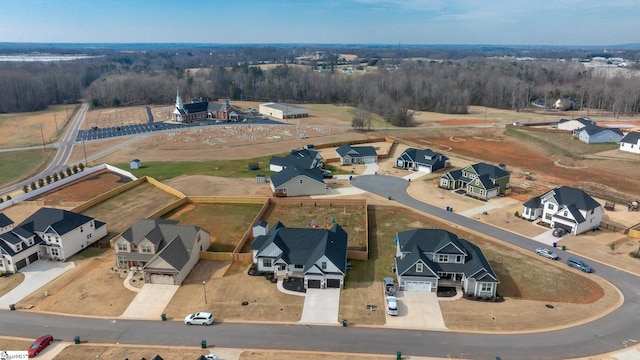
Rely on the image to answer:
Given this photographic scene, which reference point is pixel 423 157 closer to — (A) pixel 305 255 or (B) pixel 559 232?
(B) pixel 559 232

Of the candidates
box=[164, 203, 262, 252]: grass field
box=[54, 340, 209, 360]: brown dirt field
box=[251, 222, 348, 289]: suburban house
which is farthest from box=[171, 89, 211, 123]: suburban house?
box=[54, 340, 209, 360]: brown dirt field

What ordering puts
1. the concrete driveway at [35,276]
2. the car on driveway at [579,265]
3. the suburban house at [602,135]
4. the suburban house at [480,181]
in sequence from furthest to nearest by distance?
1. the suburban house at [602,135]
2. the suburban house at [480,181]
3. the car on driveway at [579,265]
4. the concrete driveway at [35,276]

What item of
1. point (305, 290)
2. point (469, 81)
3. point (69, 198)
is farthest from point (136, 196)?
point (469, 81)

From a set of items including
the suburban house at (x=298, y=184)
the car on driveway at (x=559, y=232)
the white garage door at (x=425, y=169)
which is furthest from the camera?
the white garage door at (x=425, y=169)

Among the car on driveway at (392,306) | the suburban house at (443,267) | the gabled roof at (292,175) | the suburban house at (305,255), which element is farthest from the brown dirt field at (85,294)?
the gabled roof at (292,175)

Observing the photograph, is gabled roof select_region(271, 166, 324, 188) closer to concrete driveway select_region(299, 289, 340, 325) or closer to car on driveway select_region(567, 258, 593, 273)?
concrete driveway select_region(299, 289, 340, 325)

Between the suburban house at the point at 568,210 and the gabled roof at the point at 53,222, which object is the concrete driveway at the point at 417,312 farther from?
the gabled roof at the point at 53,222
